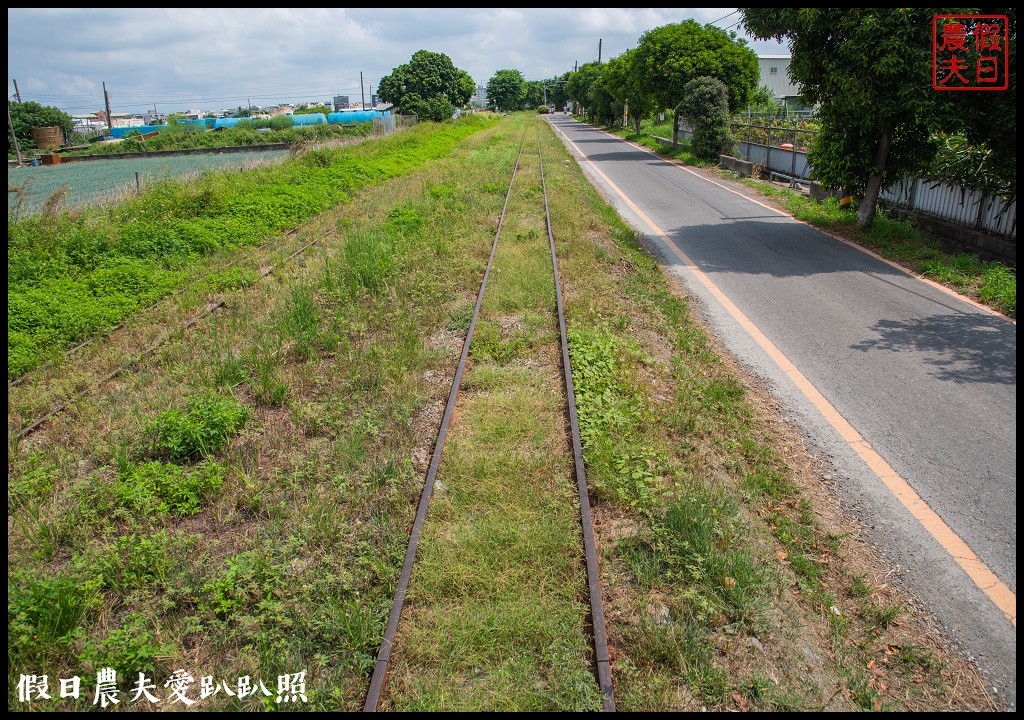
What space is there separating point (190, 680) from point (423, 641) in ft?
3.50

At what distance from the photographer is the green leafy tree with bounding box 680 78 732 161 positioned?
25062mm

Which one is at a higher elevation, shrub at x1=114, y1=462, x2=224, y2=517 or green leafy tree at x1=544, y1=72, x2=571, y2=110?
green leafy tree at x1=544, y1=72, x2=571, y2=110

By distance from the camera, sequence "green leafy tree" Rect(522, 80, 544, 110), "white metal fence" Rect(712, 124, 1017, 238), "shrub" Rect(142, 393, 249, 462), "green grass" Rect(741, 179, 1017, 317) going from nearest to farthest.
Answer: "shrub" Rect(142, 393, 249, 462) → "green grass" Rect(741, 179, 1017, 317) → "white metal fence" Rect(712, 124, 1017, 238) → "green leafy tree" Rect(522, 80, 544, 110)

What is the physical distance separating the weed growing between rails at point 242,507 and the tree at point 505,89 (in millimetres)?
133557

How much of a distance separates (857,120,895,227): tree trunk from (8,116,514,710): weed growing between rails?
8.76m

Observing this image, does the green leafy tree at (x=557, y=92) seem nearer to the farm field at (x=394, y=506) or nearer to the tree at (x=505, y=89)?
the tree at (x=505, y=89)

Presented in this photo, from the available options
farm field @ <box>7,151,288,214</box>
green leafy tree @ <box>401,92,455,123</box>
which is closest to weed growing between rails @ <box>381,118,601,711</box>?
farm field @ <box>7,151,288,214</box>

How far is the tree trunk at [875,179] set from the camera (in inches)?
440

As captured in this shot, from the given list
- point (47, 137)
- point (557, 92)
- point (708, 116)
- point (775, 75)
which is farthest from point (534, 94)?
point (708, 116)

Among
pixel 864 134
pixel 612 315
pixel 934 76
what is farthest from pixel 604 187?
pixel 612 315

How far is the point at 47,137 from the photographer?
158ft

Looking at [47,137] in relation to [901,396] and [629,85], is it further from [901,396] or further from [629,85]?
[901,396]

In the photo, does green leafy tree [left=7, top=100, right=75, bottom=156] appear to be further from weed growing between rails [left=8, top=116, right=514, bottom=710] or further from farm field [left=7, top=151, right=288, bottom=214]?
weed growing between rails [left=8, top=116, right=514, bottom=710]

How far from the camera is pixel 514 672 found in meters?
2.79
